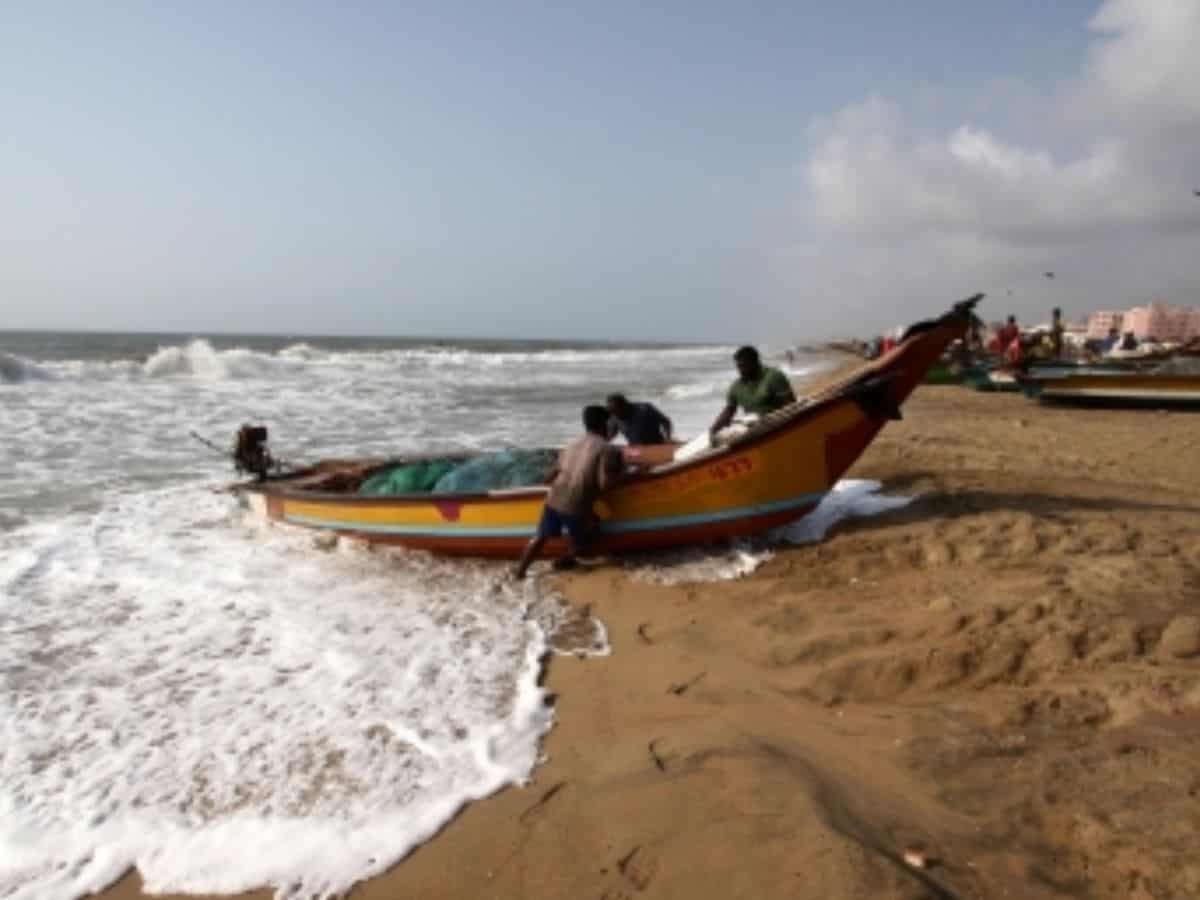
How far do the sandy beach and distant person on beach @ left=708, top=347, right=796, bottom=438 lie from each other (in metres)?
1.51

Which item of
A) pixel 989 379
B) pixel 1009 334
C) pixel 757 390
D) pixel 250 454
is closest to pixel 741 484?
pixel 757 390

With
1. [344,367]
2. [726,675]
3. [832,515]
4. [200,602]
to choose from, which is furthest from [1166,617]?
[344,367]

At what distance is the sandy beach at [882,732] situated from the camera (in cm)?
258

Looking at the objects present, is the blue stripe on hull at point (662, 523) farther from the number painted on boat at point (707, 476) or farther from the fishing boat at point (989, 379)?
the fishing boat at point (989, 379)

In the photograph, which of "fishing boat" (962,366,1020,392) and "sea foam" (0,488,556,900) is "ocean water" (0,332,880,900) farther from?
"fishing boat" (962,366,1020,392)

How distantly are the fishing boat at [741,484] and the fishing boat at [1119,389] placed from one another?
33.3 feet

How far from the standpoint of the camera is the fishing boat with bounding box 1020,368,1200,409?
1332cm

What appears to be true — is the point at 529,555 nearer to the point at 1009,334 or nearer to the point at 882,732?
the point at 882,732

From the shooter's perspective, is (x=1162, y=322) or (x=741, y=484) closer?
(x=741, y=484)

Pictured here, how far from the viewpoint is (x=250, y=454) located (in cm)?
835

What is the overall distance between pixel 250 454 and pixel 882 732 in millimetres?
7250

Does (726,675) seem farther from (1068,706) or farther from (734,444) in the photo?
(734,444)

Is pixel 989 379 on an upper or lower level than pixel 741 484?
upper

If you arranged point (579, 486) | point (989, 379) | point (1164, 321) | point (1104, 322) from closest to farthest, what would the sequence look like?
point (579, 486) → point (989, 379) → point (1164, 321) → point (1104, 322)
